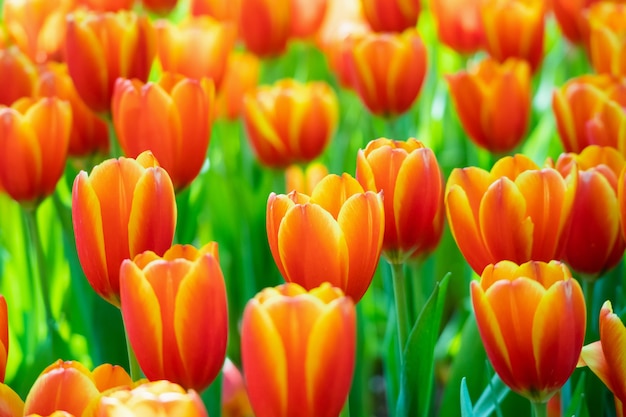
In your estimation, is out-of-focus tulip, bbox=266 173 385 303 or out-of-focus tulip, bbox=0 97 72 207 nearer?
out-of-focus tulip, bbox=266 173 385 303

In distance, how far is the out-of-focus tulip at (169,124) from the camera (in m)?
0.94

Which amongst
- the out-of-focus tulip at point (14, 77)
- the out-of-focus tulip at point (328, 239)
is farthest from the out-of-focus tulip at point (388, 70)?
the out-of-focus tulip at point (328, 239)

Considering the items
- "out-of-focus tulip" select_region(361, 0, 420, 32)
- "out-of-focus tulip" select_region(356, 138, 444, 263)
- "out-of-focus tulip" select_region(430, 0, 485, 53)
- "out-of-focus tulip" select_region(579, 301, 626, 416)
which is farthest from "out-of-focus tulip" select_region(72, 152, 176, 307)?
"out-of-focus tulip" select_region(430, 0, 485, 53)

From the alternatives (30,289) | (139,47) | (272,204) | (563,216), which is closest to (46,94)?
(139,47)

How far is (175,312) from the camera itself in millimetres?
646

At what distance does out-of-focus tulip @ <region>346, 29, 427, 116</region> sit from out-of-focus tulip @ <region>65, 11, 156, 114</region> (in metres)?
0.29

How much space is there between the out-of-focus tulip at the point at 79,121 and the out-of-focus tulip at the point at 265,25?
0.40m

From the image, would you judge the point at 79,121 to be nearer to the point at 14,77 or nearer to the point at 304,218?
the point at 14,77

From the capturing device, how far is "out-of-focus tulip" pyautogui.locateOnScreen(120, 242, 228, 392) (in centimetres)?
64

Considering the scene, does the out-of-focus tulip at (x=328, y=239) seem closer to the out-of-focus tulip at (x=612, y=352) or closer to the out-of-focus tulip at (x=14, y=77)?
the out-of-focus tulip at (x=612, y=352)

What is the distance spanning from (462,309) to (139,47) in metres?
0.61

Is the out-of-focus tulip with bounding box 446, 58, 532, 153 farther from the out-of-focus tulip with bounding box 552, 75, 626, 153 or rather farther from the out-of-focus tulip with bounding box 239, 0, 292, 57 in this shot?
the out-of-focus tulip with bounding box 239, 0, 292, 57

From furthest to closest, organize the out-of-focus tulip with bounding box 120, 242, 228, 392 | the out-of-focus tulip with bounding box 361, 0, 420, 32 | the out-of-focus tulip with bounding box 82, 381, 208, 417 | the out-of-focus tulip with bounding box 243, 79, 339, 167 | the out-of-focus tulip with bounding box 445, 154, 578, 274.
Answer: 1. the out-of-focus tulip with bounding box 361, 0, 420, 32
2. the out-of-focus tulip with bounding box 243, 79, 339, 167
3. the out-of-focus tulip with bounding box 445, 154, 578, 274
4. the out-of-focus tulip with bounding box 120, 242, 228, 392
5. the out-of-focus tulip with bounding box 82, 381, 208, 417

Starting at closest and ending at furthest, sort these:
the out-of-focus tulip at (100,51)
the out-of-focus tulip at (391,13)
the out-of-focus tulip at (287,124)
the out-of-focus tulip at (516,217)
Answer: the out-of-focus tulip at (516,217), the out-of-focus tulip at (100,51), the out-of-focus tulip at (287,124), the out-of-focus tulip at (391,13)
